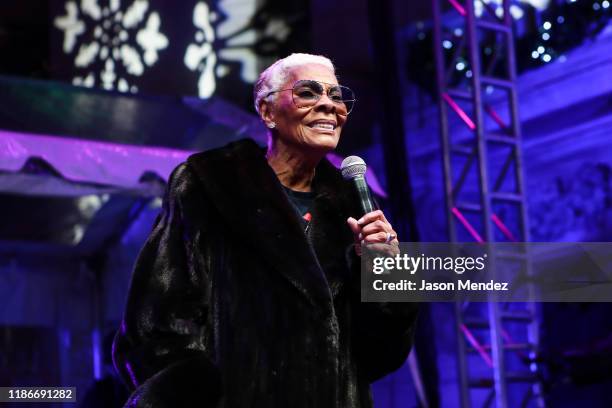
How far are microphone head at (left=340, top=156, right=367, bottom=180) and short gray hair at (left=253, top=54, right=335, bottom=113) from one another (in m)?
0.25

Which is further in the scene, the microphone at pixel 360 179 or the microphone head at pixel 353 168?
the microphone head at pixel 353 168

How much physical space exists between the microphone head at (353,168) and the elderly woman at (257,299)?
2.4 inches

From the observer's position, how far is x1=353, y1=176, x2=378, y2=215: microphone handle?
7.38 feet

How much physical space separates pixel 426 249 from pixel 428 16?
6006 mm

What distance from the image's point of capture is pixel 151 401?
214cm

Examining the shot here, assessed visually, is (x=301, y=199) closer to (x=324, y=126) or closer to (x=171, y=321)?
(x=324, y=126)

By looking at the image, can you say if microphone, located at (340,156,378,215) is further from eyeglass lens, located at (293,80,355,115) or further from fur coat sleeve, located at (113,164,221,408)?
fur coat sleeve, located at (113,164,221,408)

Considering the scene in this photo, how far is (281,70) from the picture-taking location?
2.53 meters

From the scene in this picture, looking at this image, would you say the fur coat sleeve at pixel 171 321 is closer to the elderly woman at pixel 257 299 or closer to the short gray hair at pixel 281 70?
the elderly woman at pixel 257 299

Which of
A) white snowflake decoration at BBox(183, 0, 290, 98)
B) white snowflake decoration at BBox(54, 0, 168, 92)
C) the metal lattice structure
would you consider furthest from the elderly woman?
white snowflake decoration at BBox(183, 0, 290, 98)

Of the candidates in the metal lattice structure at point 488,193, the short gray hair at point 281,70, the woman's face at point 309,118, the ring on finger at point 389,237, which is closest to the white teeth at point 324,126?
the woman's face at point 309,118

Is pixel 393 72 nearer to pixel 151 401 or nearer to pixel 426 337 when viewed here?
pixel 426 337

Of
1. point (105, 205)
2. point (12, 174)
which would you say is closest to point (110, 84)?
point (105, 205)

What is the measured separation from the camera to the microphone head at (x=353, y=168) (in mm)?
2375
